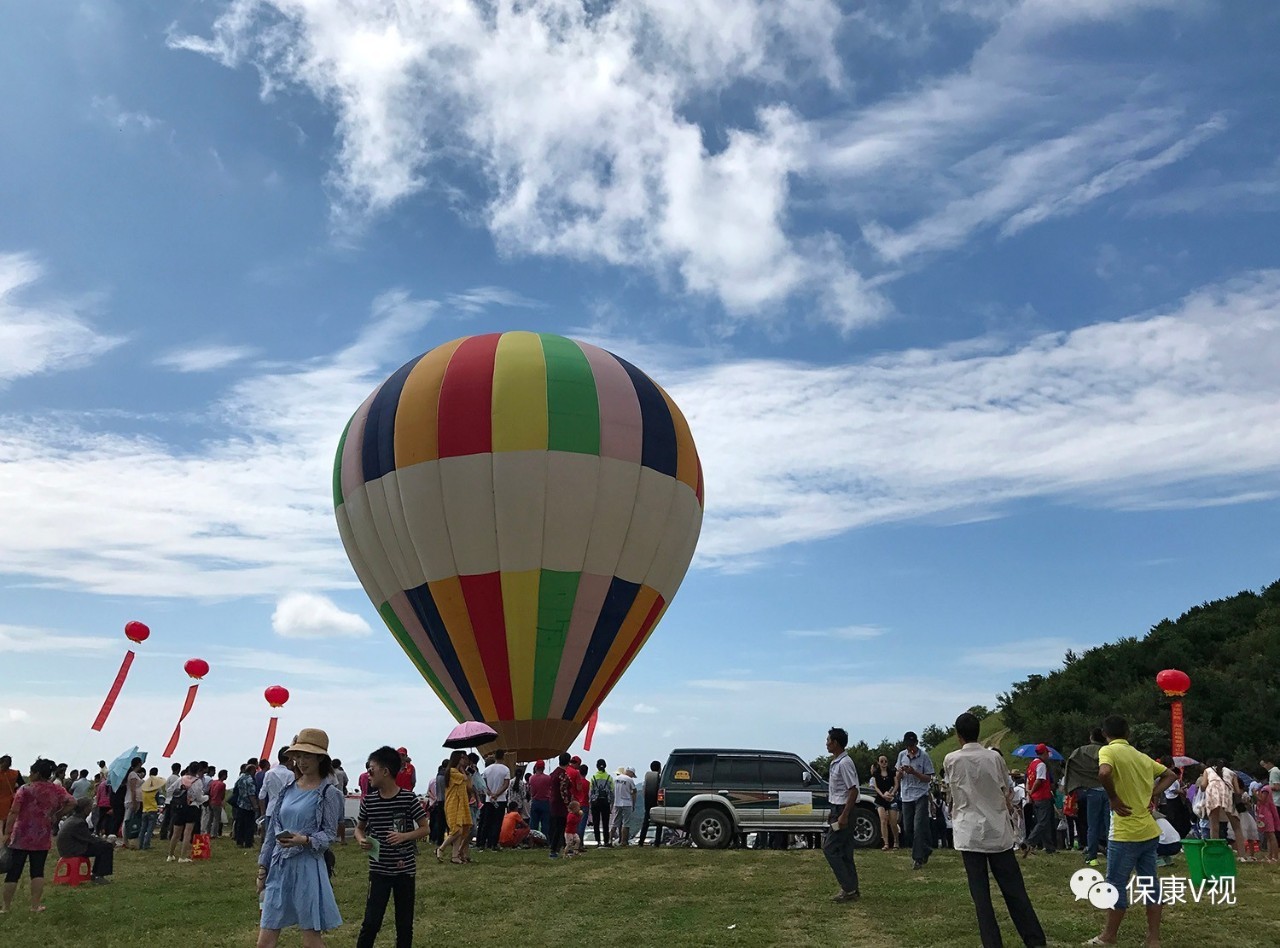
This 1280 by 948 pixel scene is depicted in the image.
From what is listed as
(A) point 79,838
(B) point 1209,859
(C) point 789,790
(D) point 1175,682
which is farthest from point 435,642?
(B) point 1209,859

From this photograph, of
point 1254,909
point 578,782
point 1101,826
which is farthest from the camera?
point 578,782

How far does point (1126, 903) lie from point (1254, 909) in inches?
137

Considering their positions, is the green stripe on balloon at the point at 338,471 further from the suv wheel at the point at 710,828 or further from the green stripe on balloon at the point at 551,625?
the suv wheel at the point at 710,828

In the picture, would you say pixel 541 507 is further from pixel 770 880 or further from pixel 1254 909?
pixel 1254 909

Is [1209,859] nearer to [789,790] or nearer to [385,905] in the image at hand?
[385,905]

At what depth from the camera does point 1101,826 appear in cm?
1360

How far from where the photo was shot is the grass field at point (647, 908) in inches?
397

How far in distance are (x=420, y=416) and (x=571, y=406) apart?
3383mm

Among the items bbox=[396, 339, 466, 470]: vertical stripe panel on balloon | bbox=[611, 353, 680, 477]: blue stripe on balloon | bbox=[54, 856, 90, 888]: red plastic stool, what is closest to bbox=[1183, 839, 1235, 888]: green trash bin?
bbox=[54, 856, 90, 888]: red plastic stool

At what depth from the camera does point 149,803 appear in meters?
21.0

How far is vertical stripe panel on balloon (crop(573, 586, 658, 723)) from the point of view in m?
→ 25.4

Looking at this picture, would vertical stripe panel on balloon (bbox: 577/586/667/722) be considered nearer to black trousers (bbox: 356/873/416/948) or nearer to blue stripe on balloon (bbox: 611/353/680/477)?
blue stripe on balloon (bbox: 611/353/680/477)

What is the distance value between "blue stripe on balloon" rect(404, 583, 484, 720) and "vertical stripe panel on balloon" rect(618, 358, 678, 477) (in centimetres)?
581

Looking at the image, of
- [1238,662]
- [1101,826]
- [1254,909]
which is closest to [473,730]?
[1101,826]
